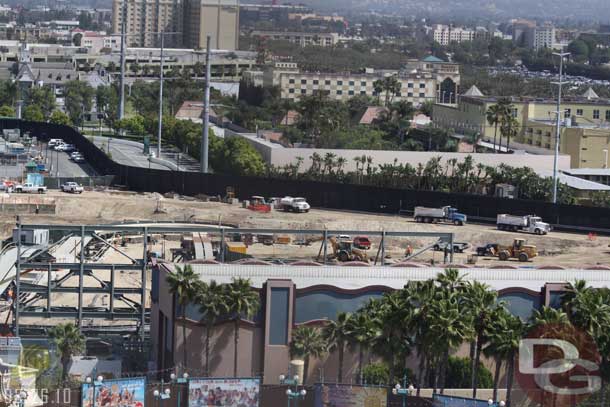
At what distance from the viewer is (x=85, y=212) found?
59625 millimetres

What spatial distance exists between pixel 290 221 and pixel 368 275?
23.1 metres

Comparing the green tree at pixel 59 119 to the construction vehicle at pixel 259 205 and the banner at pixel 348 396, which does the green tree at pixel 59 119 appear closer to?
the construction vehicle at pixel 259 205

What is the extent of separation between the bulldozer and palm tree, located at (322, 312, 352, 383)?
1976cm

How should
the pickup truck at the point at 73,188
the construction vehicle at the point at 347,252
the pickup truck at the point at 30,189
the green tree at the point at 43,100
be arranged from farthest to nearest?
the green tree at the point at 43,100 → the pickup truck at the point at 73,188 → the pickup truck at the point at 30,189 → the construction vehicle at the point at 347,252

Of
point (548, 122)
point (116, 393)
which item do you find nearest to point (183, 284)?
point (116, 393)

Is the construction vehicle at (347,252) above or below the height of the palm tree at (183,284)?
below

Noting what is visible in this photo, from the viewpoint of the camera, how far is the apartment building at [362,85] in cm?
11969

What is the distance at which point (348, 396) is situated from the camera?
91.8ft

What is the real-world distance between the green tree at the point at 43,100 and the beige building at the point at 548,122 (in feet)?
90.3

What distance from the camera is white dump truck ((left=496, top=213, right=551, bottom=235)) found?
5503 cm

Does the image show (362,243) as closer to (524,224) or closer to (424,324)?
(524,224)

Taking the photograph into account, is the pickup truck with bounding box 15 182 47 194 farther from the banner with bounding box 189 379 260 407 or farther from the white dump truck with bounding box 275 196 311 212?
the banner with bounding box 189 379 260 407

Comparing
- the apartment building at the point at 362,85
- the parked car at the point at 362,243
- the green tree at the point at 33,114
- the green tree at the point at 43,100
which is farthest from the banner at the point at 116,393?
the apartment building at the point at 362,85

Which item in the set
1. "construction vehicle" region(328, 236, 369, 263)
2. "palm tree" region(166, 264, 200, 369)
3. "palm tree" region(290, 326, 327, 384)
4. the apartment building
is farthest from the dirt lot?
the apartment building
